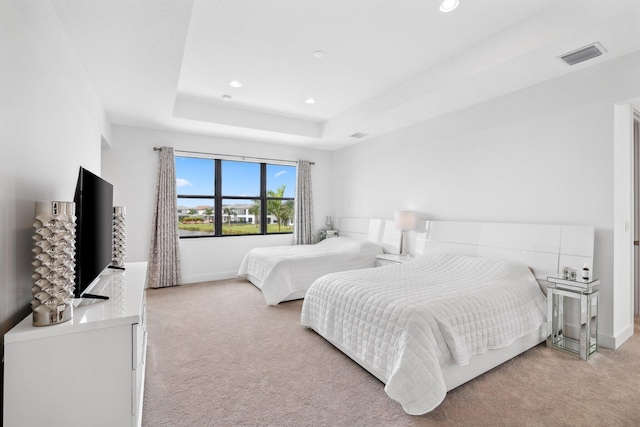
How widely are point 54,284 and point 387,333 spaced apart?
1.86 meters

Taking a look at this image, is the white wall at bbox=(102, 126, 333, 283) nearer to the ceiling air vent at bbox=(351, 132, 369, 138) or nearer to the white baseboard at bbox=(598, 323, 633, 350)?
the ceiling air vent at bbox=(351, 132, 369, 138)

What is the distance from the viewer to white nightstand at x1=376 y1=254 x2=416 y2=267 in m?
4.28

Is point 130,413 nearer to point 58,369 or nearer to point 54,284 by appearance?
point 58,369

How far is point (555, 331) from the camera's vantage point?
277cm

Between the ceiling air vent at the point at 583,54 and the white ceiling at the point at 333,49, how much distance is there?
0.15 feet

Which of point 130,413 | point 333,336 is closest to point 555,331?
point 333,336

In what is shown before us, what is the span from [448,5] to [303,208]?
164 inches

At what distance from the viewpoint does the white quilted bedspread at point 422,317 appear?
1.86 metres

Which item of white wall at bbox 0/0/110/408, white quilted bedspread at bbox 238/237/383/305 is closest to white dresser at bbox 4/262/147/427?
white wall at bbox 0/0/110/408

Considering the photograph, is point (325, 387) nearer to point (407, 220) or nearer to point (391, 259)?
point (391, 259)

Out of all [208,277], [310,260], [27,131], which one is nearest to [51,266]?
[27,131]

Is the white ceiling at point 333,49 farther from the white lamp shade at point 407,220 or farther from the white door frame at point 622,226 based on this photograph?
the white lamp shade at point 407,220

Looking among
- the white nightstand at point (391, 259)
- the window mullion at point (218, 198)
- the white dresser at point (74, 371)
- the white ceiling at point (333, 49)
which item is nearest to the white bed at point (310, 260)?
the white nightstand at point (391, 259)

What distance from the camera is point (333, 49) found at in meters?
2.89
